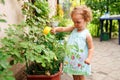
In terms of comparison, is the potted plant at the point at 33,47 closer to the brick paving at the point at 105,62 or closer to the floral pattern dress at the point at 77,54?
the floral pattern dress at the point at 77,54

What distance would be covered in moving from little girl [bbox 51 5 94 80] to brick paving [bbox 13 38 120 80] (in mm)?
898

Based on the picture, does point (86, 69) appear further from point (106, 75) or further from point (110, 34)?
point (110, 34)

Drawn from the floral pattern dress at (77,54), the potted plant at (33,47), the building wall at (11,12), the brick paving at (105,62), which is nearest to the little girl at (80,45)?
the floral pattern dress at (77,54)

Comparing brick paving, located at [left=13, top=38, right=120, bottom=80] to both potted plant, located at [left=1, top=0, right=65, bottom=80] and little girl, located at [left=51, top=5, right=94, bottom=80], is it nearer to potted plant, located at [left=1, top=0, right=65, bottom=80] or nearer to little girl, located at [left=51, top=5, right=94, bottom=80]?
potted plant, located at [left=1, top=0, right=65, bottom=80]

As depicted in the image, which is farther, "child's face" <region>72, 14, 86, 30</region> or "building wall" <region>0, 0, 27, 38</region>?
"building wall" <region>0, 0, 27, 38</region>

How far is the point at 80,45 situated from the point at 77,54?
0.11 m

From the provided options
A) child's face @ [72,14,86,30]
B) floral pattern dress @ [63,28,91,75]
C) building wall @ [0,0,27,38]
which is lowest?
floral pattern dress @ [63,28,91,75]

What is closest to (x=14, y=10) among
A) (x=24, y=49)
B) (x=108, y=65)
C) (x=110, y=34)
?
(x=24, y=49)

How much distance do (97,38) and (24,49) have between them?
588 cm

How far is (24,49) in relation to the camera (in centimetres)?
235

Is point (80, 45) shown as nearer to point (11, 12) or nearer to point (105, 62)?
point (11, 12)

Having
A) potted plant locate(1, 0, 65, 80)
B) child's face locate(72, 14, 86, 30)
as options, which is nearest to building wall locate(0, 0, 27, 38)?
potted plant locate(1, 0, 65, 80)

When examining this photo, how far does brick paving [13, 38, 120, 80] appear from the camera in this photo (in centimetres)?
400

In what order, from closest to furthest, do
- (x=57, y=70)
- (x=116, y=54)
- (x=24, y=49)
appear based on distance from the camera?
1. (x=24, y=49)
2. (x=57, y=70)
3. (x=116, y=54)
